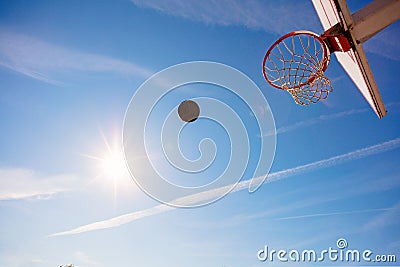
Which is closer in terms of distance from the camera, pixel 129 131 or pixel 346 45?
pixel 346 45

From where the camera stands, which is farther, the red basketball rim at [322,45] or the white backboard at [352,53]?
the red basketball rim at [322,45]

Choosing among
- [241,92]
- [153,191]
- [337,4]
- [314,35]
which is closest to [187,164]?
[153,191]

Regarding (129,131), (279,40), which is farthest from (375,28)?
(129,131)

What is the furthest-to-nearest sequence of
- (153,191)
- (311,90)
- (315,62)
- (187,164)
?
(153,191), (187,164), (311,90), (315,62)

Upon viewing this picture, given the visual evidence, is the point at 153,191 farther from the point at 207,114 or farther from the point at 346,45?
the point at 346,45

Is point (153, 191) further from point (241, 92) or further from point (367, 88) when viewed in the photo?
point (367, 88)

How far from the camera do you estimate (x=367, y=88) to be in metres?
5.31

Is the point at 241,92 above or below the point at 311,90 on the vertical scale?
above

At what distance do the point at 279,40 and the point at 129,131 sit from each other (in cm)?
497

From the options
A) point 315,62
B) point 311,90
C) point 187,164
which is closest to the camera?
point 315,62

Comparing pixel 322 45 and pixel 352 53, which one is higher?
pixel 322 45

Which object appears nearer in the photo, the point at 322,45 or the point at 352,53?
the point at 352,53

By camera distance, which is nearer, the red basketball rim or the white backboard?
the white backboard

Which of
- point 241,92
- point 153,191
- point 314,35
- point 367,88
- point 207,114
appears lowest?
point 153,191
